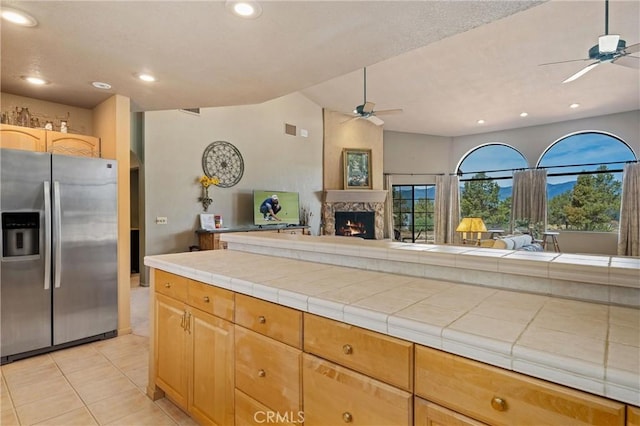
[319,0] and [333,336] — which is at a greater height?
[319,0]

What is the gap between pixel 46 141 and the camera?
3.04 metres

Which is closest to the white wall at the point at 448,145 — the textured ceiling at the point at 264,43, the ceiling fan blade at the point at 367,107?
the textured ceiling at the point at 264,43

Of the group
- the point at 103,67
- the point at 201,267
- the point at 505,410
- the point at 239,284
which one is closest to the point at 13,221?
the point at 103,67

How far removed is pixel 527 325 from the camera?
0.95 m

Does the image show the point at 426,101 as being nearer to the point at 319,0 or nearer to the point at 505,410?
the point at 319,0

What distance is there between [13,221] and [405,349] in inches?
126

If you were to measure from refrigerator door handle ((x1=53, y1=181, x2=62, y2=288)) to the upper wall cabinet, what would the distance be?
58cm

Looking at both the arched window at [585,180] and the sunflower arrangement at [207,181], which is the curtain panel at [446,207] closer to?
the arched window at [585,180]

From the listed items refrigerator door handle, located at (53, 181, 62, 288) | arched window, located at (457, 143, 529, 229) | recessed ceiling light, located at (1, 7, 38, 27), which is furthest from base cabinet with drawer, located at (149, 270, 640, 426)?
arched window, located at (457, 143, 529, 229)

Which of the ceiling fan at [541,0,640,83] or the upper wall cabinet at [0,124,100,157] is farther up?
the ceiling fan at [541,0,640,83]

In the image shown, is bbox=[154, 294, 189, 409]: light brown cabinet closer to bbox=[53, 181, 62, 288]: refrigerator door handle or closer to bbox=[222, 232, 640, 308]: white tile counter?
bbox=[222, 232, 640, 308]: white tile counter

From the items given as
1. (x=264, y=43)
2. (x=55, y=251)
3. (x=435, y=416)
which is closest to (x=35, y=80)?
(x=55, y=251)

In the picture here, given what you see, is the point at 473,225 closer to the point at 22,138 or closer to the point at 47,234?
the point at 47,234

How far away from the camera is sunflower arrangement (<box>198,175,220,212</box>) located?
18.6 feet
